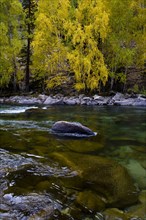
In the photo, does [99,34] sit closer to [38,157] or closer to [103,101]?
[103,101]

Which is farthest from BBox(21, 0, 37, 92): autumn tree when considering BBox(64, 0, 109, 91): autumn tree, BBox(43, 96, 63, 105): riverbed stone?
BBox(64, 0, 109, 91): autumn tree

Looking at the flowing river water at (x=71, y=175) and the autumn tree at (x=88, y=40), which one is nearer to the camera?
the flowing river water at (x=71, y=175)

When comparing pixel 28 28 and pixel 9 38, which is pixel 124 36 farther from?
pixel 9 38

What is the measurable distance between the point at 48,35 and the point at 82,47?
342cm

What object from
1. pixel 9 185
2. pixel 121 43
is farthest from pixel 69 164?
pixel 121 43

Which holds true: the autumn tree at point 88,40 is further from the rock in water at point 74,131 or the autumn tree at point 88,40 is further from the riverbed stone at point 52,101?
the rock in water at point 74,131

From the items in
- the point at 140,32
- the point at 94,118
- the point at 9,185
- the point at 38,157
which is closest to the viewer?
the point at 9,185

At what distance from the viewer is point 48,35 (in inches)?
1001

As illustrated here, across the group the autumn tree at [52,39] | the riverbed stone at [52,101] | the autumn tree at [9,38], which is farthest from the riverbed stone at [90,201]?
the autumn tree at [9,38]

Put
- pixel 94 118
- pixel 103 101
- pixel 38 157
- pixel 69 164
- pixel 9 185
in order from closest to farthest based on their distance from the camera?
pixel 9 185 < pixel 69 164 < pixel 38 157 < pixel 94 118 < pixel 103 101

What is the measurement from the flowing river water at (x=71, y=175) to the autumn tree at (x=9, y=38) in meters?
16.9

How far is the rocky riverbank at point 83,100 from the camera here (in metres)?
22.2

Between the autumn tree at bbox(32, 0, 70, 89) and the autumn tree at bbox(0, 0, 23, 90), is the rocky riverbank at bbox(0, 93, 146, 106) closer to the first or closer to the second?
the autumn tree at bbox(32, 0, 70, 89)

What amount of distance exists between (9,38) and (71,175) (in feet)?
74.8
